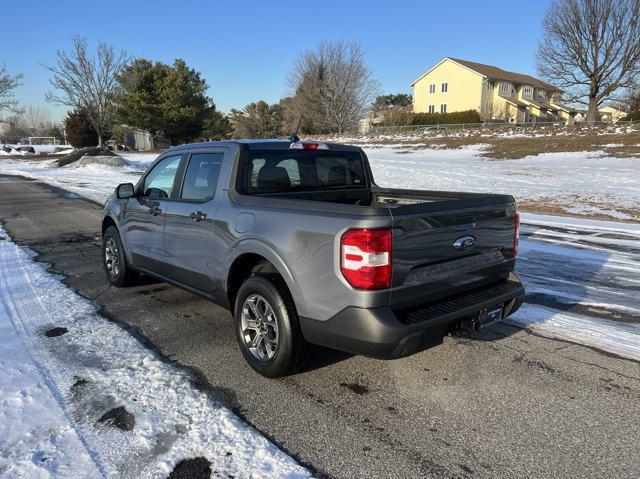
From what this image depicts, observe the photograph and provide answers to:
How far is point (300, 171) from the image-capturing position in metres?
4.41

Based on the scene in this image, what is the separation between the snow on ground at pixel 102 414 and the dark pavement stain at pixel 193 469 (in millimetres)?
37

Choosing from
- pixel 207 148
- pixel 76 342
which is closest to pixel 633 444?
pixel 207 148

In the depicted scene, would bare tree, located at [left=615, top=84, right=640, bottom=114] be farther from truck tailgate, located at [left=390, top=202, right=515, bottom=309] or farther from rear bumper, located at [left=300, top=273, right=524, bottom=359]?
rear bumper, located at [left=300, top=273, right=524, bottom=359]

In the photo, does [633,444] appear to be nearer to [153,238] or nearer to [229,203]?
[229,203]

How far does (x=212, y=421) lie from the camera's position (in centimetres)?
302

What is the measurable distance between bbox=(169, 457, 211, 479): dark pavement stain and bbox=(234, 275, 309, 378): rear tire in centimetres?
95

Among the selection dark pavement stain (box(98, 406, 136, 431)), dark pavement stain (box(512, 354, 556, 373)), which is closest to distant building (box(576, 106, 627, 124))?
dark pavement stain (box(512, 354, 556, 373))

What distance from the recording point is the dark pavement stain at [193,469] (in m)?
2.52

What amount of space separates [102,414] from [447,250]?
2508mm

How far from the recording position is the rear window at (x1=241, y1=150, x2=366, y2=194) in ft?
13.4

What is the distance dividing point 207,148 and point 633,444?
12.7 feet

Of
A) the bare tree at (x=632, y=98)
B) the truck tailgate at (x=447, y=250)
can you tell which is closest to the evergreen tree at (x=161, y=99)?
the bare tree at (x=632, y=98)

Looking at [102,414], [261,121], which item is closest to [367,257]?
[102,414]

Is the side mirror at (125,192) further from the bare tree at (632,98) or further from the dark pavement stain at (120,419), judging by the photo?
the bare tree at (632,98)
